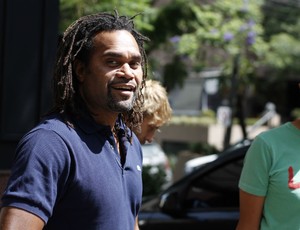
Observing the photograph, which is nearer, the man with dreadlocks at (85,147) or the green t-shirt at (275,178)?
the man with dreadlocks at (85,147)

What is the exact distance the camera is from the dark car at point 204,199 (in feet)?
15.8

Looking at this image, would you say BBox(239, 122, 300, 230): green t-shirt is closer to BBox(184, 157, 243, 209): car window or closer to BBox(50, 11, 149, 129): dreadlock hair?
BBox(50, 11, 149, 129): dreadlock hair

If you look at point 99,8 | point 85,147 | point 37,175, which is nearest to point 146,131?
point 85,147

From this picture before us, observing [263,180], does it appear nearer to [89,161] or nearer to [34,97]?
[89,161]

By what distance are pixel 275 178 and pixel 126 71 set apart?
35.1 inches

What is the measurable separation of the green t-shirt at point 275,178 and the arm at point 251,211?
23 mm

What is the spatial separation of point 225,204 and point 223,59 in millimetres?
10907

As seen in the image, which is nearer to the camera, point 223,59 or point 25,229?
point 25,229

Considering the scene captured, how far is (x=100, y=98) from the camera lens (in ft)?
6.93

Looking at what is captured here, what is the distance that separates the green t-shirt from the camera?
8.68 ft

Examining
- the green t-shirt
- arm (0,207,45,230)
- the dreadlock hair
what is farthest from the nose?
the green t-shirt

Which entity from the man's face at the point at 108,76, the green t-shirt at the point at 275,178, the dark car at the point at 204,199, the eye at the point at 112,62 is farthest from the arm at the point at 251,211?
the dark car at the point at 204,199

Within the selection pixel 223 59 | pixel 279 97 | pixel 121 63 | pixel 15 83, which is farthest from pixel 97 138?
pixel 279 97

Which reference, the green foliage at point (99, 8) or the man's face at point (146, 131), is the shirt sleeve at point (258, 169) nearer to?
the man's face at point (146, 131)
